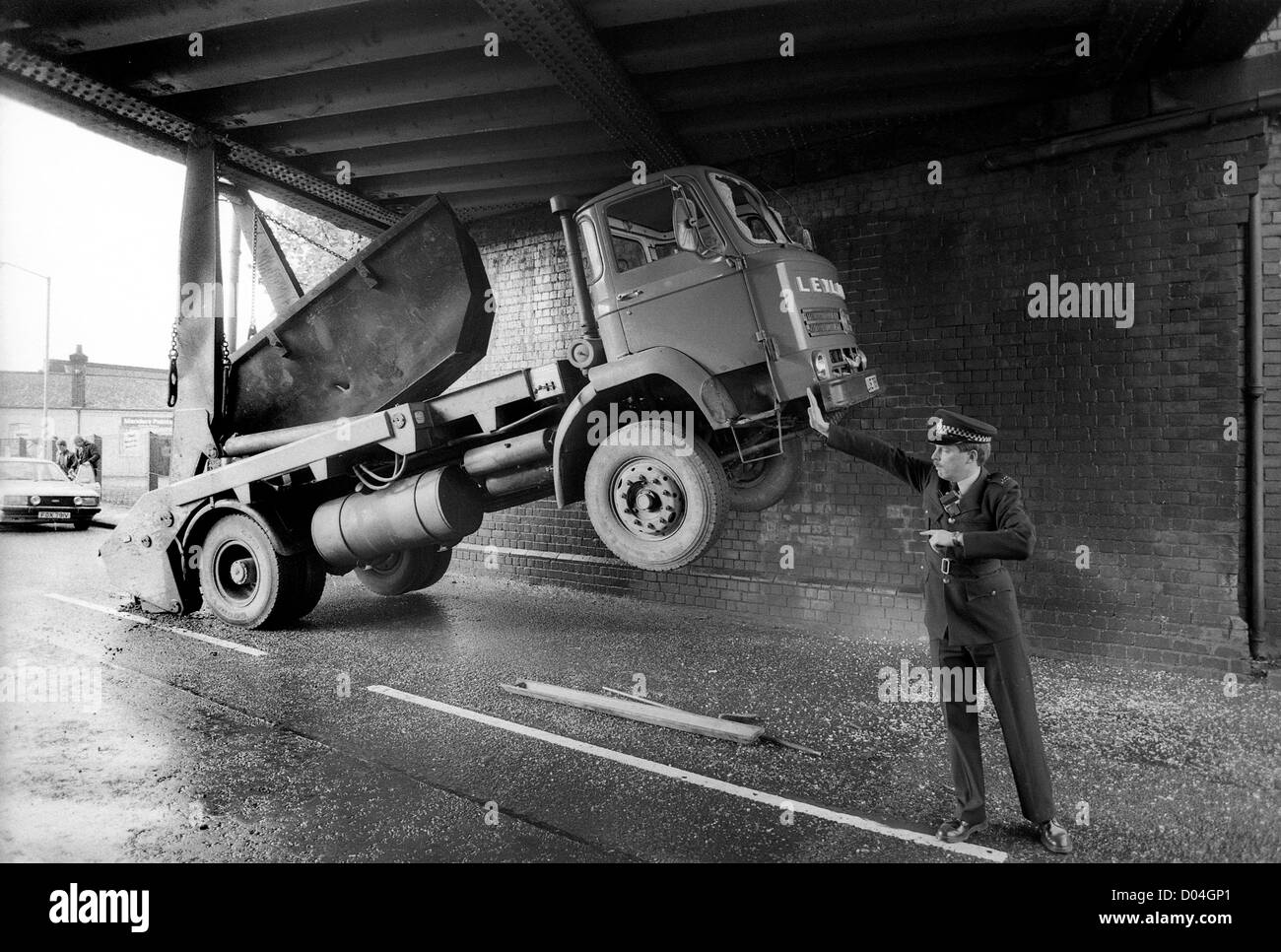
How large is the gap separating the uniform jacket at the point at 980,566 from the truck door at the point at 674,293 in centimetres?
182

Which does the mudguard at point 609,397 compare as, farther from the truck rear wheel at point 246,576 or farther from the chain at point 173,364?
the chain at point 173,364

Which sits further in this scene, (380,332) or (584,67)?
(380,332)

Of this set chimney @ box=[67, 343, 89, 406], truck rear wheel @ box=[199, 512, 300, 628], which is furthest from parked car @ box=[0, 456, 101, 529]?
chimney @ box=[67, 343, 89, 406]

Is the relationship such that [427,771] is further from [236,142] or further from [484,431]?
[236,142]

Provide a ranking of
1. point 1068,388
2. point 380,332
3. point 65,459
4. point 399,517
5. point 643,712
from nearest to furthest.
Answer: point 643,712 → point 1068,388 → point 399,517 → point 380,332 → point 65,459

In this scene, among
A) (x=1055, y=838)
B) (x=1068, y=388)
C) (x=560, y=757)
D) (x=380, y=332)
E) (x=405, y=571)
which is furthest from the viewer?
(x=405, y=571)

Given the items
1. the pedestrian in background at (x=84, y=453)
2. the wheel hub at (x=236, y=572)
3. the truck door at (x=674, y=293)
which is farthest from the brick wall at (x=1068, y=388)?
the pedestrian in background at (x=84, y=453)

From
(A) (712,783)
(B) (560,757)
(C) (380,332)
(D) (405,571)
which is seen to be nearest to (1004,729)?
(A) (712,783)

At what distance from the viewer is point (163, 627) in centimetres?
698

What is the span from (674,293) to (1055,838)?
11.7 feet

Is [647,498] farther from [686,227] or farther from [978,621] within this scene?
[978,621]

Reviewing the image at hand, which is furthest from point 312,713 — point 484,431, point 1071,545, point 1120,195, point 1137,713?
point 1120,195

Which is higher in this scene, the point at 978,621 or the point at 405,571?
the point at 978,621
